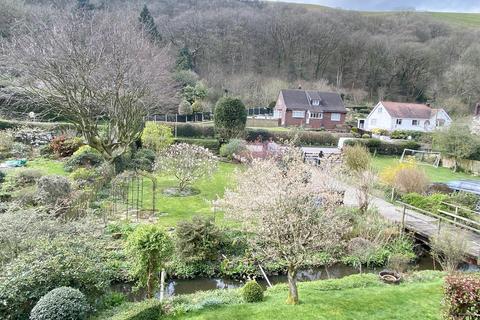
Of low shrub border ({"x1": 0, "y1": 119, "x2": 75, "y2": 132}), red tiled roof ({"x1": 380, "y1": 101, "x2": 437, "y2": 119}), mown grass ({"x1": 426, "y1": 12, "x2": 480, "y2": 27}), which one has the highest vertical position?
mown grass ({"x1": 426, "y1": 12, "x2": 480, "y2": 27})

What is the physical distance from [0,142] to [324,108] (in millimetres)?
37064

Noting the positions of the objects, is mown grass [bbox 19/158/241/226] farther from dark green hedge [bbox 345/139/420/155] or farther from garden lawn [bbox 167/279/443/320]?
dark green hedge [bbox 345/139/420/155]

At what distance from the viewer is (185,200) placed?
17266mm

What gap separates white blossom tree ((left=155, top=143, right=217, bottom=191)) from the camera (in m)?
17.6

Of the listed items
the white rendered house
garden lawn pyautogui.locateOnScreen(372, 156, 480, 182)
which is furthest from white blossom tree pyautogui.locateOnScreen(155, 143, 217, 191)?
the white rendered house

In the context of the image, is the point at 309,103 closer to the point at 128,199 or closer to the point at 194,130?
the point at 194,130

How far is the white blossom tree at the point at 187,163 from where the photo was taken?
57.8 feet

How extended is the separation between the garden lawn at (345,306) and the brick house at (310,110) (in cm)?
3831

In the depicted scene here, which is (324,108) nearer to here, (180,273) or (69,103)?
(69,103)

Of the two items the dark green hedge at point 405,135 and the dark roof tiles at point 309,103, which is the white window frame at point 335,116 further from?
the dark green hedge at point 405,135

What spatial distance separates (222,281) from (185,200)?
666 cm

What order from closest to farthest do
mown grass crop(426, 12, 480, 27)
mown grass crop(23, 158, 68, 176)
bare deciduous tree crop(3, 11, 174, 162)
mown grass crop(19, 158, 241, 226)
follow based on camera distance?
mown grass crop(19, 158, 241, 226) < bare deciduous tree crop(3, 11, 174, 162) < mown grass crop(23, 158, 68, 176) < mown grass crop(426, 12, 480, 27)

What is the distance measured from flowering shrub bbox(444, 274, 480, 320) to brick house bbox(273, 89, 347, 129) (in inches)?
1602

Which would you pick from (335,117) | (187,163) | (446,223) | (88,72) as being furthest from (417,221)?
(335,117)
